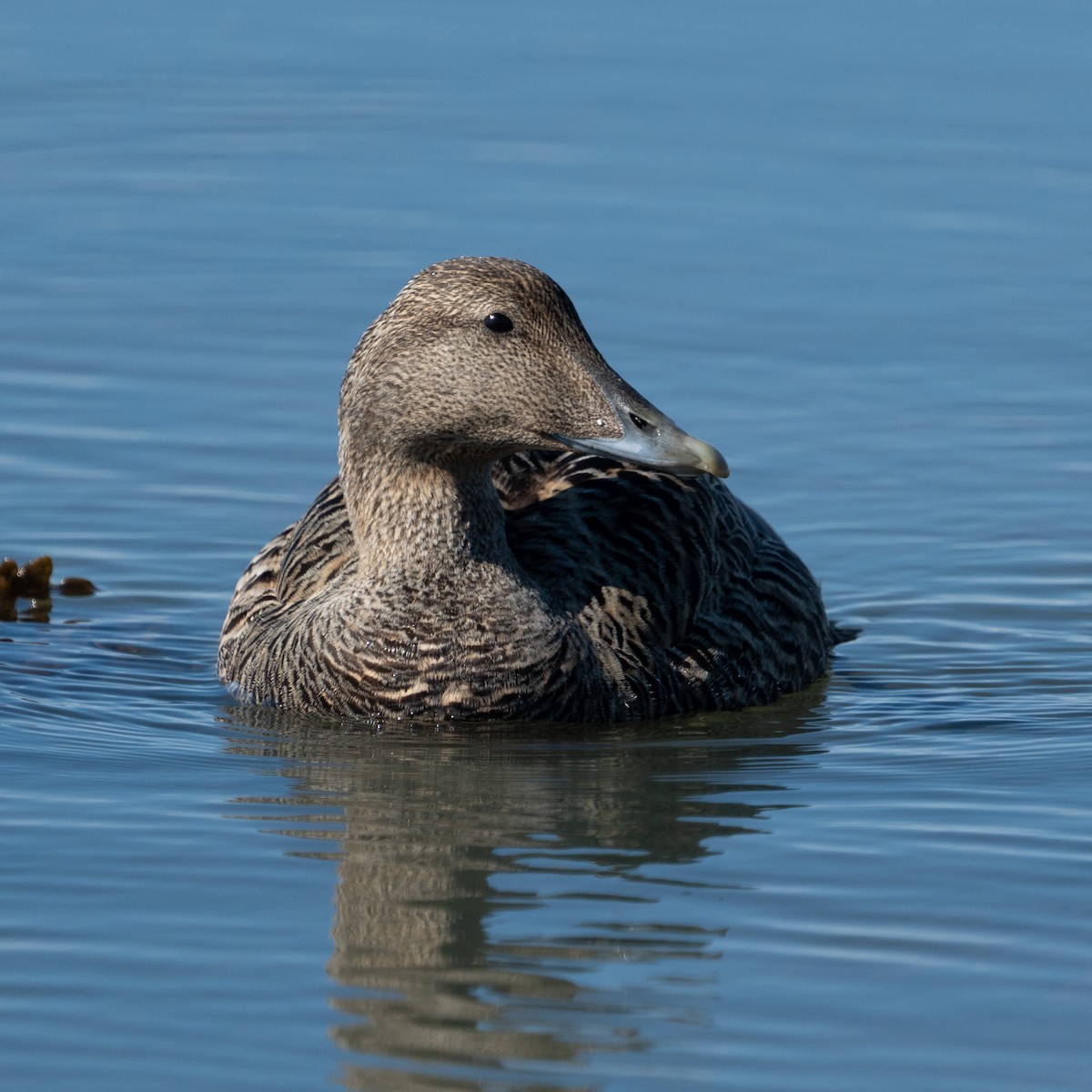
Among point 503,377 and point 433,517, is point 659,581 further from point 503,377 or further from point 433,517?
point 503,377

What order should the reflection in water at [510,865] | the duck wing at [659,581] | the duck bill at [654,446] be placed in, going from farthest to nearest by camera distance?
1. the duck wing at [659,581]
2. the duck bill at [654,446]
3. the reflection in water at [510,865]

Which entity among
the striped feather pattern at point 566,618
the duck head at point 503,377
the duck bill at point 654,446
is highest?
the duck head at point 503,377

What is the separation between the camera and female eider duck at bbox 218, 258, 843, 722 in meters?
8.06

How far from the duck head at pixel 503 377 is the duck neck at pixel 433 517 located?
170 millimetres

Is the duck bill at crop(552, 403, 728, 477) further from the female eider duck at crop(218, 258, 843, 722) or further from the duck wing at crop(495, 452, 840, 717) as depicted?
the duck wing at crop(495, 452, 840, 717)

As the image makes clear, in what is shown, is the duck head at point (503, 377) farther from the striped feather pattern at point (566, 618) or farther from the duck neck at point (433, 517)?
the striped feather pattern at point (566, 618)

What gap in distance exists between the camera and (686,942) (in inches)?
249

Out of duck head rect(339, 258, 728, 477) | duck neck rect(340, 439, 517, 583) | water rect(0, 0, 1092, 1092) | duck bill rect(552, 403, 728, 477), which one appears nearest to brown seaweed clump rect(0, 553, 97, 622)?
water rect(0, 0, 1092, 1092)

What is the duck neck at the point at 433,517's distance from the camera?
8.43 meters

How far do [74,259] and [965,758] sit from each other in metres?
7.25

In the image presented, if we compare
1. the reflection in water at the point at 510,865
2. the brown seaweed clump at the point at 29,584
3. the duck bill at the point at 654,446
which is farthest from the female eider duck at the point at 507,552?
the brown seaweed clump at the point at 29,584

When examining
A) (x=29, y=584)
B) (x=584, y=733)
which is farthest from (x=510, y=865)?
(x=29, y=584)

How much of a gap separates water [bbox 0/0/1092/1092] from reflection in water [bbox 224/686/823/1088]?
0.02m

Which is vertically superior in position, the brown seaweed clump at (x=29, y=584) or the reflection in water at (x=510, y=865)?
the brown seaweed clump at (x=29, y=584)
